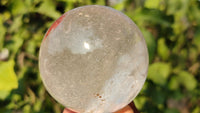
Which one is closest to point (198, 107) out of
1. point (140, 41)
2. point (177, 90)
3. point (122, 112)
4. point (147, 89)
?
point (177, 90)

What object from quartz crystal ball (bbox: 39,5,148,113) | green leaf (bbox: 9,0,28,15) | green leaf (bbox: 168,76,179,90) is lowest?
green leaf (bbox: 168,76,179,90)

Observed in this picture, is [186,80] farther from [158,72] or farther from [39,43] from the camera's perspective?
[39,43]

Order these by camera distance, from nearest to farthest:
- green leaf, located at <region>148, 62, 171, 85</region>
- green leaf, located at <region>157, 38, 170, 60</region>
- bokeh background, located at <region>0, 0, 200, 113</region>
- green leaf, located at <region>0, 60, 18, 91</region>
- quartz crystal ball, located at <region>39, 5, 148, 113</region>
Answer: quartz crystal ball, located at <region>39, 5, 148, 113</region> → green leaf, located at <region>0, 60, 18, 91</region> → bokeh background, located at <region>0, 0, 200, 113</region> → green leaf, located at <region>148, 62, 171, 85</region> → green leaf, located at <region>157, 38, 170, 60</region>

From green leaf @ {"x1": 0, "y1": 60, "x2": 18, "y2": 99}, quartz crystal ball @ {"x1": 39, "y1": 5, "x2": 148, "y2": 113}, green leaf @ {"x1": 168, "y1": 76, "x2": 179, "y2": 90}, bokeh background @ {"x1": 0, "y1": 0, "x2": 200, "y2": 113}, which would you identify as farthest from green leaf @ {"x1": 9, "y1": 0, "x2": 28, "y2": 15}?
green leaf @ {"x1": 168, "y1": 76, "x2": 179, "y2": 90}

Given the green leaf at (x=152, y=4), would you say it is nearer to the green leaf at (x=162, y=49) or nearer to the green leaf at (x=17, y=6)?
the green leaf at (x=162, y=49)

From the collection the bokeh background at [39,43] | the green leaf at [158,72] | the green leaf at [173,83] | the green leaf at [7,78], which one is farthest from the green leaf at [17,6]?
the green leaf at [173,83]

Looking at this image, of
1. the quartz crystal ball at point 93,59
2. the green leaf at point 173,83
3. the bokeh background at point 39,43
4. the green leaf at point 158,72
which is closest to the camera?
the quartz crystal ball at point 93,59

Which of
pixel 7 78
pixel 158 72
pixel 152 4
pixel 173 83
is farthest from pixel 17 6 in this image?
pixel 173 83

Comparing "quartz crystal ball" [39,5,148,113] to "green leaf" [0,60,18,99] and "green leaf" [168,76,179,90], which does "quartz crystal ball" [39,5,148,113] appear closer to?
"green leaf" [0,60,18,99]
